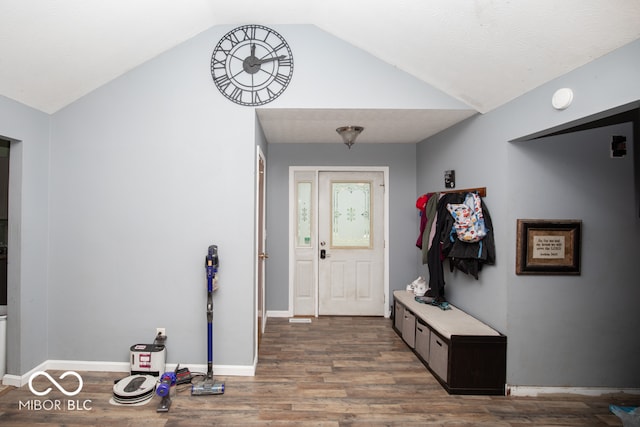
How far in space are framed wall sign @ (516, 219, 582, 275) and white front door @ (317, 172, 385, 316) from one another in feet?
6.53

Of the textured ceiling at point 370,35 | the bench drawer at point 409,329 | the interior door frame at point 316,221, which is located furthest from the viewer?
the interior door frame at point 316,221

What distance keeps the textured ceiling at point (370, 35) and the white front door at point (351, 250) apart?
1.47 m

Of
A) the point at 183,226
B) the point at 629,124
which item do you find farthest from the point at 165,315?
the point at 629,124

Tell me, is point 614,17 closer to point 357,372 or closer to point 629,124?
point 629,124

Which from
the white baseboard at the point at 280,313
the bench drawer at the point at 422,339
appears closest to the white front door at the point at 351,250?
the white baseboard at the point at 280,313

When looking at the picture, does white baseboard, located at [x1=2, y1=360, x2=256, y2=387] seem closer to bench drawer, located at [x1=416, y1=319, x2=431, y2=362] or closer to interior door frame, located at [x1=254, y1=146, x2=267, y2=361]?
interior door frame, located at [x1=254, y1=146, x2=267, y2=361]

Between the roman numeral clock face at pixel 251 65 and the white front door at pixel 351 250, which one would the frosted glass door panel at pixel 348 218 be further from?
the roman numeral clock face at pixel 251 65

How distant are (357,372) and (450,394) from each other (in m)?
0.77

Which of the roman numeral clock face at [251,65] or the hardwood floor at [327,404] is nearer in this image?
the hardwood floor at [327,404]

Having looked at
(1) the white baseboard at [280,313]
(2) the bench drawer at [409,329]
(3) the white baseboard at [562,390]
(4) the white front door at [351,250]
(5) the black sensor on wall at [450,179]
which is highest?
(5) the black sensor on wall at [450,179]

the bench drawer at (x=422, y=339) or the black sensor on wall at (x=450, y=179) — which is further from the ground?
the black sensor on wall at (x=450, y=179)

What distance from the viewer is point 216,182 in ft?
8.95

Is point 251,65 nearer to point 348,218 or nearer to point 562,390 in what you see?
point 348,218

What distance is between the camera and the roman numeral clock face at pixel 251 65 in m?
2.71
